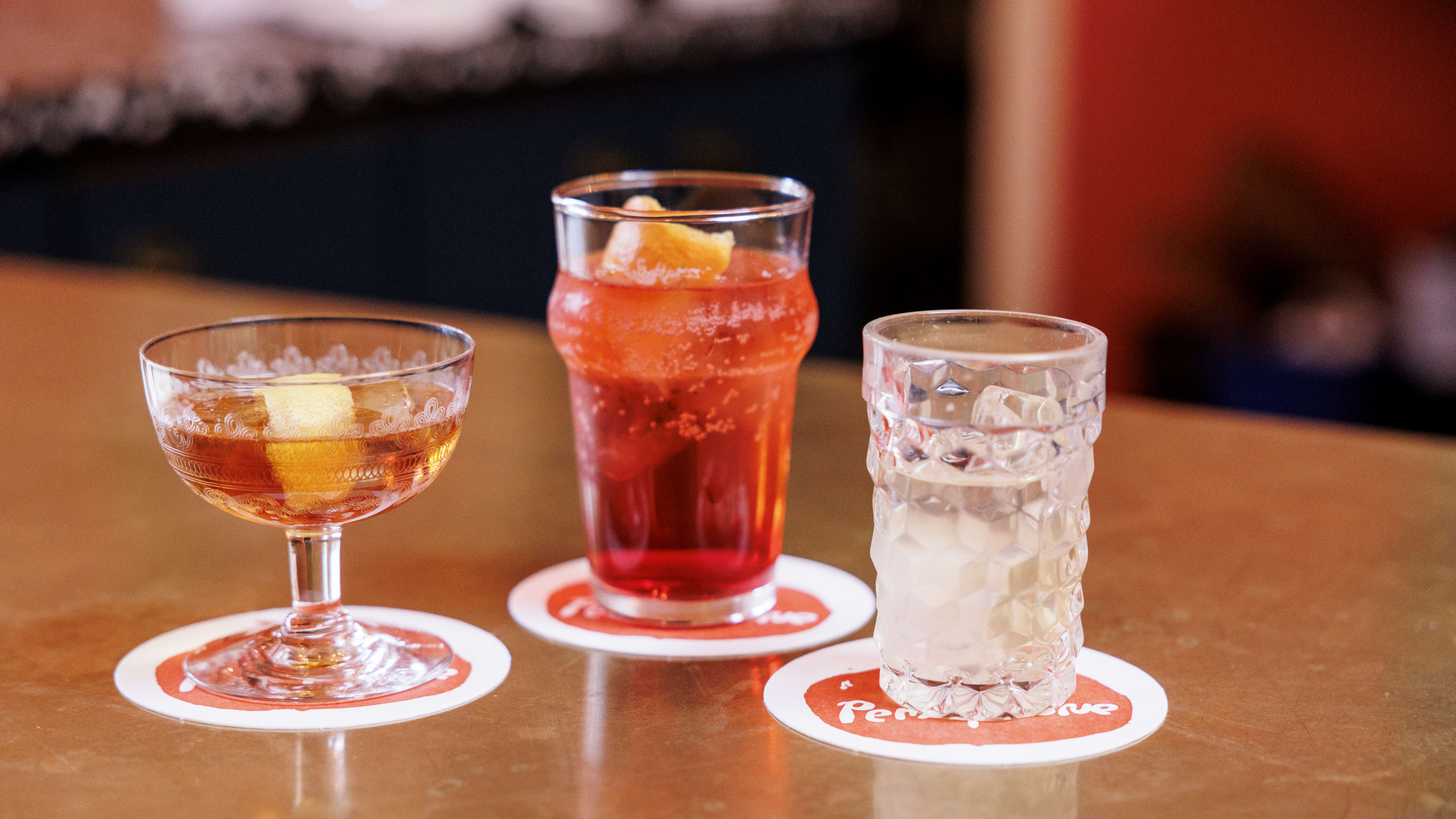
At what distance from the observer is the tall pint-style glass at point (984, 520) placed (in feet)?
2.30

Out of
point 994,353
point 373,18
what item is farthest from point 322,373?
point 373,18

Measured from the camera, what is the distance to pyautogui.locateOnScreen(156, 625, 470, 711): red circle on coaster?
0.72m

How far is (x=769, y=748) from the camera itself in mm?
685

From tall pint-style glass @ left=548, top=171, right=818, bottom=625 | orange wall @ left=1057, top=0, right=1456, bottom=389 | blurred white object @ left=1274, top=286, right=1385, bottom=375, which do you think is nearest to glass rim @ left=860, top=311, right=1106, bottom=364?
tall pint-style glass @ left=548, top=171, right=818, bottom=625

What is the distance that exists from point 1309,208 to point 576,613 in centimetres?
313

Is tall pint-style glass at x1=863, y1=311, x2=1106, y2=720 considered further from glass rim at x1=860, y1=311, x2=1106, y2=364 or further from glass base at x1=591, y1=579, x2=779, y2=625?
glass base at x1=591, y1=579, x2=779, y2=625

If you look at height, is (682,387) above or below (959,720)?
above

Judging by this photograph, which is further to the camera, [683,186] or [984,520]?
[683,186]

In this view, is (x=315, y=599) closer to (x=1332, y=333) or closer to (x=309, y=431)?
(x=309, y=431)

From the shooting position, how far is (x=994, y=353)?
74 cm

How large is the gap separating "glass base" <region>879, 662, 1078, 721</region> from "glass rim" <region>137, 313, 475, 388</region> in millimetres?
273

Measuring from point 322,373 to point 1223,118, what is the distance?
3429 mm

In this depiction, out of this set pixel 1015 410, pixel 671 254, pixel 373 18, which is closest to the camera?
pixel 1015 410

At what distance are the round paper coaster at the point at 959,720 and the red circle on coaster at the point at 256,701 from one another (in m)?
0.16
